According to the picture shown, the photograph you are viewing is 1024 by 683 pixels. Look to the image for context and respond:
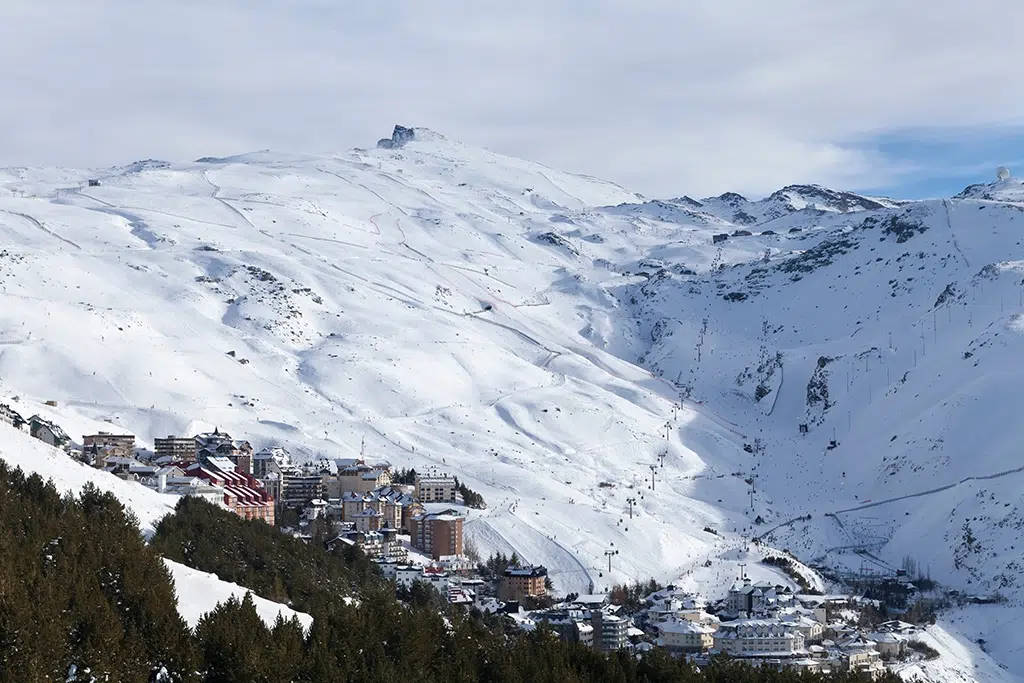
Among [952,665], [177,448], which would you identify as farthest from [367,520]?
[952,665]

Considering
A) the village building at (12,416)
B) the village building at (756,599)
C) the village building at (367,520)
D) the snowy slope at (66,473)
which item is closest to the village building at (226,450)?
the village building at (367,520)

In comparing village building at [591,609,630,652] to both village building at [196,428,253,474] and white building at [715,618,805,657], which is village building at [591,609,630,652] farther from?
village building at [196,428,253,474]

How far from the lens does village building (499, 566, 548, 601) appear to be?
6606 centimetres

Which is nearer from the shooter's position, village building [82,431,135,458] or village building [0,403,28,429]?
village building [0,403,28,429]

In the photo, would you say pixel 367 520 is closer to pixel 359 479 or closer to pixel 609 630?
pixel 359 479

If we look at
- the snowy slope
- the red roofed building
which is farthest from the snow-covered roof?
the snowy slope

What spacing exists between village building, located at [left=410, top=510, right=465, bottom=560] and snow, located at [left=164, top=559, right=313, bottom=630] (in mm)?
31484

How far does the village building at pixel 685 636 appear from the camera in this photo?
58.5 metres

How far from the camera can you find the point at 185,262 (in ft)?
449

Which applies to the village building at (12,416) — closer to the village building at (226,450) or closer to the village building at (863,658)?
the village building at (226,450)

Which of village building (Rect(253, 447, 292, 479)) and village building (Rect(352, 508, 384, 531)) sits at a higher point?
village building (Rect(253, 447, 292, 479))

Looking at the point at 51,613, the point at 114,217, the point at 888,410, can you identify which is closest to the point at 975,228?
the point at 888,410

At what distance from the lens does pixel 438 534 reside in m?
72.3

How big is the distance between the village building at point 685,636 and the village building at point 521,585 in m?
7.50
